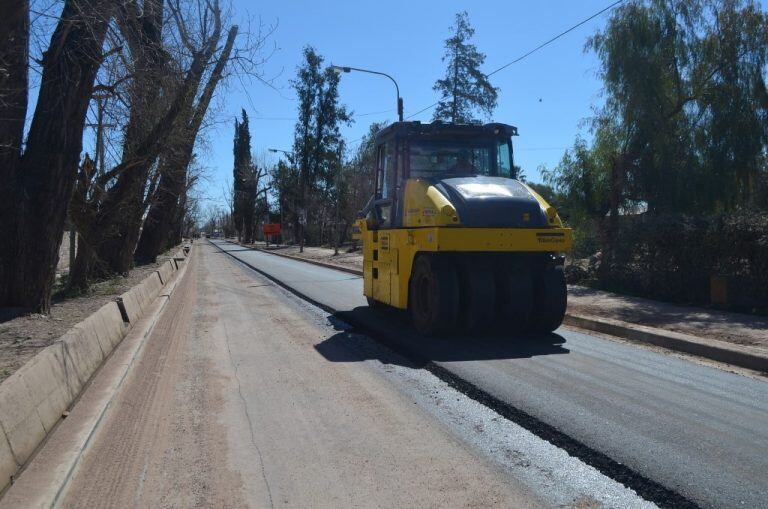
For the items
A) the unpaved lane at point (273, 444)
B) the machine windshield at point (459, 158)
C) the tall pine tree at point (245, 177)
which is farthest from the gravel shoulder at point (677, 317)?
the tall pine tree at point (245, 177)

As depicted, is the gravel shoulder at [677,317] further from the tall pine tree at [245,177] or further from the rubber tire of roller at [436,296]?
the tall pine tree at [245,177]

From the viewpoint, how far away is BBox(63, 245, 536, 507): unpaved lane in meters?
4.14

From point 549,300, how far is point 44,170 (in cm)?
735

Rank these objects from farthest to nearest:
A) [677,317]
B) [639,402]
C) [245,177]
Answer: [245,177]
[677,317]
[639,402]

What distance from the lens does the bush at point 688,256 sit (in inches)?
435

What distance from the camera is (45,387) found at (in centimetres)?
546

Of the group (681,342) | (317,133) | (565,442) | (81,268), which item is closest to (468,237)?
(681,342)

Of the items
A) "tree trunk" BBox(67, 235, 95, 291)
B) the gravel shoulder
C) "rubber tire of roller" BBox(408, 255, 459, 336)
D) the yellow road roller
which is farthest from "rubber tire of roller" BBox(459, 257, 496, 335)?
"tree trunk" BBox(67, 235, 95, 291)

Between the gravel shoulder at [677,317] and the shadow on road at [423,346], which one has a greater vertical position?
the gravel shoulder at [677,317]

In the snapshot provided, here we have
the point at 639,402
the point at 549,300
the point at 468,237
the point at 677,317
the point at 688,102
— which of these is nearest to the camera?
the point at 639,402

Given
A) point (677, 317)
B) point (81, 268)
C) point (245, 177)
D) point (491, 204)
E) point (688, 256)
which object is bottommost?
point (677, 317)

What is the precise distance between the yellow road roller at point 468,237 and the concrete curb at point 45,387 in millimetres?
4277

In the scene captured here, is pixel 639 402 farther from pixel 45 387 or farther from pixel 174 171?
pixel 174 171

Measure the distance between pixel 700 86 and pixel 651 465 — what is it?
54.1 ft
